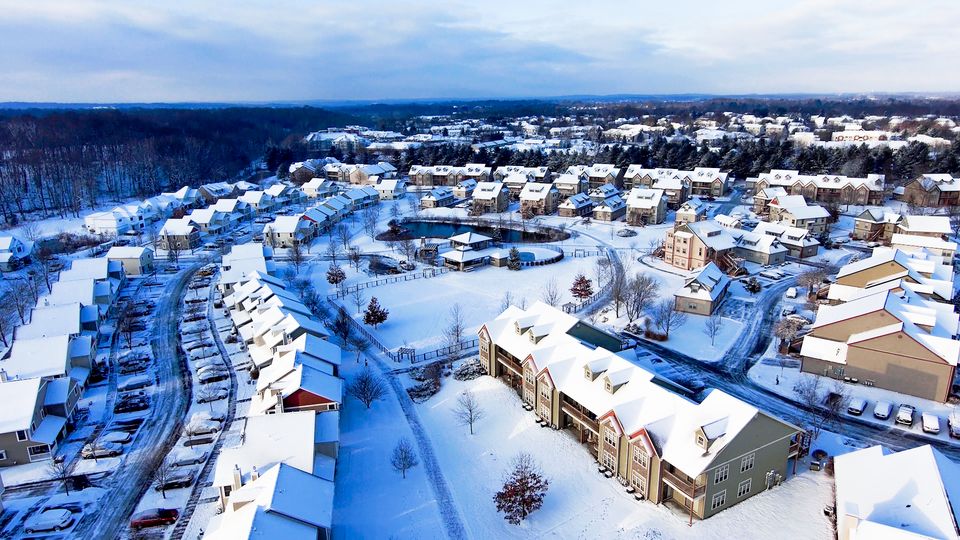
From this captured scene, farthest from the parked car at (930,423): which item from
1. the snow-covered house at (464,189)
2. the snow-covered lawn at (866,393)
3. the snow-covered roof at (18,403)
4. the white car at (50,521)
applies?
the snow-covered house at (464,189)

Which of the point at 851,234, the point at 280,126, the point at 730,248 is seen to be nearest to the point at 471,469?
the point at 730,248

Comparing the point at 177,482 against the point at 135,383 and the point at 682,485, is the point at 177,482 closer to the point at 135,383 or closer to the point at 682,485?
the point at 135,383

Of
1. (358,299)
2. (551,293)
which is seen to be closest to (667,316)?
(551,293)

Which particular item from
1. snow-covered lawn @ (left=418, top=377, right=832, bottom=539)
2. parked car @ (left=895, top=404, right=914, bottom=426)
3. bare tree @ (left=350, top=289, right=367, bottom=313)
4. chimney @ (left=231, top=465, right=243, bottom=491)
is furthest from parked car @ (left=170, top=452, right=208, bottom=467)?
parked car @ (left=895, top=404, right=914, bottom=426)

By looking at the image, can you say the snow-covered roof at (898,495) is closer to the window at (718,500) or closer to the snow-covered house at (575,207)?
the window at (718,500)

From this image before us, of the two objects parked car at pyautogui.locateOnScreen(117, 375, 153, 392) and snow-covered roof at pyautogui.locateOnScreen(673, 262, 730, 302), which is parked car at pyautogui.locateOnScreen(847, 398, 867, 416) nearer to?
snow-covered roof at pyautogui.locateOnScreen(673, 262, 730, 302)

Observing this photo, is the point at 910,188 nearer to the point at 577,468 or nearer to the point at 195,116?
the point at 577,468
